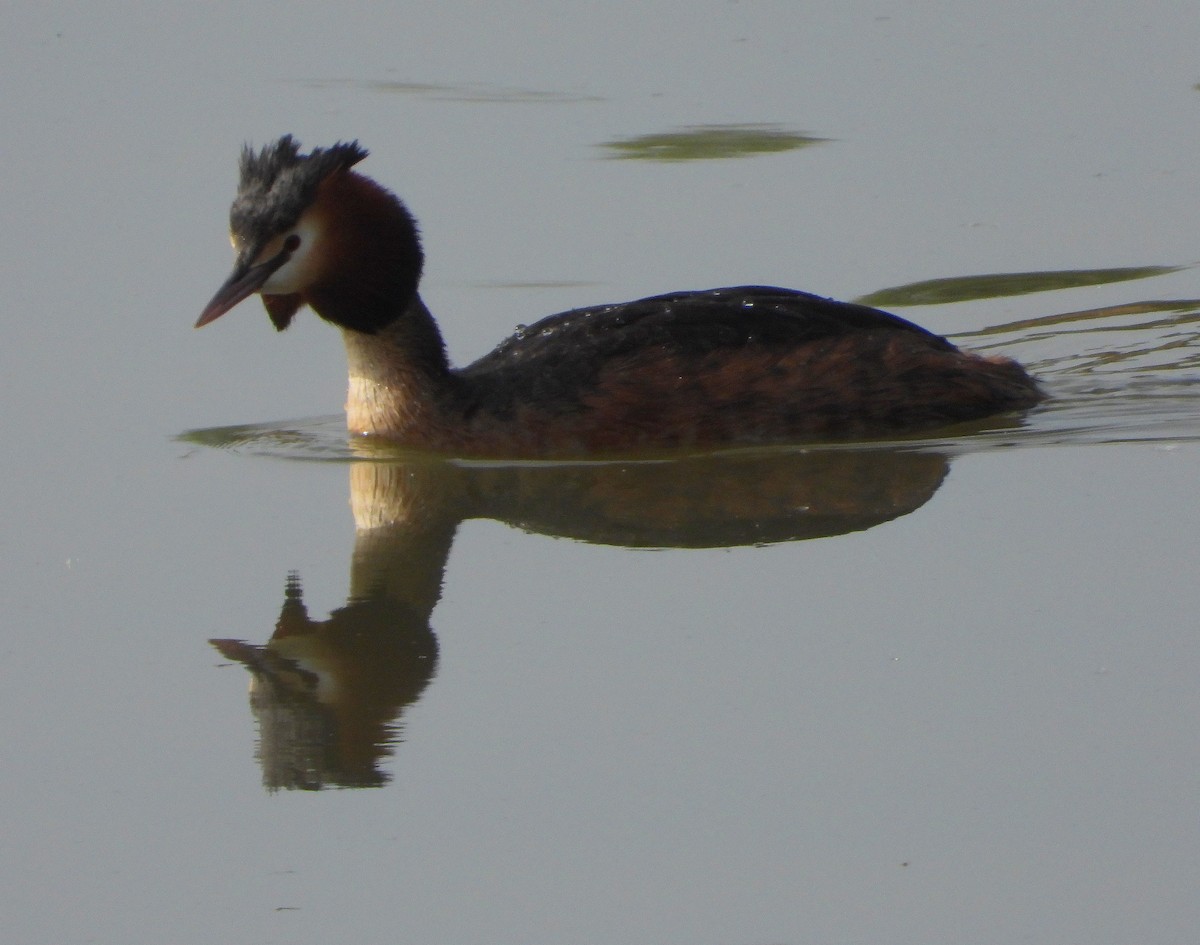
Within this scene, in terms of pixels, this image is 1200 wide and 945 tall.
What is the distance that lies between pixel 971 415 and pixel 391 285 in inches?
98.7

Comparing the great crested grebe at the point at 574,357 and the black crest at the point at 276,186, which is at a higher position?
the black crest at the point at 276,186

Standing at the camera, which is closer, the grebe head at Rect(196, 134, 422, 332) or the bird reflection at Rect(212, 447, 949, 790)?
the bird reflection at Rect(212, 447, 949, 790)

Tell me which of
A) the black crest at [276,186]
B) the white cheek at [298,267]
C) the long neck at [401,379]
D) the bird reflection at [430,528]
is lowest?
the bird reflection at [430,528]

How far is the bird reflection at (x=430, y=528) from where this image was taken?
267 inches

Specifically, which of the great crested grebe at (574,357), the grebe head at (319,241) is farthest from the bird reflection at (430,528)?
the grebe head at (319,241)

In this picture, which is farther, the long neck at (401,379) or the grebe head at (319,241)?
the long neck at (401,379)

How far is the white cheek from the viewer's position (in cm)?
955

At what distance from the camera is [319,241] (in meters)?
9.66

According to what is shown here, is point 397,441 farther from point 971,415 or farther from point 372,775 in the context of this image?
point 372,775

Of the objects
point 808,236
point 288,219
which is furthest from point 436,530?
point 808,236

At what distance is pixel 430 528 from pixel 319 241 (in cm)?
159

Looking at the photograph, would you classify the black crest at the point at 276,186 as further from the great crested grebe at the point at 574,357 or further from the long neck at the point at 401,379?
the long neck at the point at 401,379

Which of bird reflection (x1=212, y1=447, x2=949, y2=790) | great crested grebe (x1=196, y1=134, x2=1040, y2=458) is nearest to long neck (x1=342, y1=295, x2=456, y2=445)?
great crested grebe (x1=196, y1=134, x2=1040, y2=458)

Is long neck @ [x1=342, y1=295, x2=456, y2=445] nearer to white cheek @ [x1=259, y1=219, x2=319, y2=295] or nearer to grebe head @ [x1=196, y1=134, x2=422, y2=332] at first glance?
grebe head @ [x1=196, y1=134, x2=422, y2=332]
